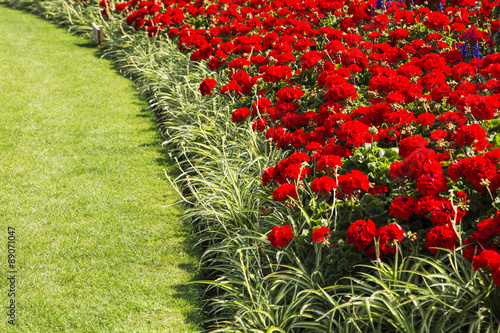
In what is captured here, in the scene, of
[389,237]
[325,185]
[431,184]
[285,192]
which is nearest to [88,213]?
[285,192]

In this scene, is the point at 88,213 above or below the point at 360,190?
below

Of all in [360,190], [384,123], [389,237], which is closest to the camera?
[389,237]

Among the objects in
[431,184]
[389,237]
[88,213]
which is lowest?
[88,213]

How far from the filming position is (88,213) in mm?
4809

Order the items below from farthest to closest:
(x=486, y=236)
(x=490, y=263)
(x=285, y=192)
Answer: (x=285, y=192) → (x=486, y=236) → (x=490, y=263)

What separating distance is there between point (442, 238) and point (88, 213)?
347 cm

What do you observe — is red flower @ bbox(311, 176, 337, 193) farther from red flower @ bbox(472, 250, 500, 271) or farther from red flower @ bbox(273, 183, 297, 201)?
red flower @ bbox(472, 250, 500, 271)

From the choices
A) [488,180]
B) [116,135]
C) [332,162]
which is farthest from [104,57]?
[488,180]

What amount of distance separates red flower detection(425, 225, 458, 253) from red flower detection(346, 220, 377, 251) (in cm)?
35

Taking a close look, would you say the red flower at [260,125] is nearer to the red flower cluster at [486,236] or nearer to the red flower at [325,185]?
the red flower at [325,185]

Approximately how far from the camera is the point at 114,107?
729 centimetres

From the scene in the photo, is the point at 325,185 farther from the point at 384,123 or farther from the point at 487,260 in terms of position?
the point at 384,123

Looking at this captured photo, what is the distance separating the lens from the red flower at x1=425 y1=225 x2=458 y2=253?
273 centimetres

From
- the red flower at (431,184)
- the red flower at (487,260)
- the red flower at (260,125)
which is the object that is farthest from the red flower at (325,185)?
the red flower at (260,125)
